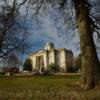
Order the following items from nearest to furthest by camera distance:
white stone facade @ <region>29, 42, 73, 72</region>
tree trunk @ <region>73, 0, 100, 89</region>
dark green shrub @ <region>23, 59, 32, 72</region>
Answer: tree trunk @ <region>73, 0, 100, 89</region> < dark green shrub @ <region>23, 59, 32, 72</region> < white stone facade @ <region>29, 42, 73, 72</region>

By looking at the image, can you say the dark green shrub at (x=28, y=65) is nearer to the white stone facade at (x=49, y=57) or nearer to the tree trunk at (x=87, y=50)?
the white stone facade at (x=49, y=57)

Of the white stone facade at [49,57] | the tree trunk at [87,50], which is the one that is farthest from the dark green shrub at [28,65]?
the tree trunk at [87,50]

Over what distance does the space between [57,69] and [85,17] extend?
4138 inches

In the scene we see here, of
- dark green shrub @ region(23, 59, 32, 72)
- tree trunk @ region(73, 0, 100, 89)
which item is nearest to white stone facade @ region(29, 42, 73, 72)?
dark green shrub @ region(23, 59, 32, 72)

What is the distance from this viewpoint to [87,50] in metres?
11.6

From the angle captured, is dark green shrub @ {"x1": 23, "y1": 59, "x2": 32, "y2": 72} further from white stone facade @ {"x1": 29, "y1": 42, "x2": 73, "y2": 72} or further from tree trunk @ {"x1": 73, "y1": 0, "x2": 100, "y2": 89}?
tree trunk @ {"x1": 73, "y1": 0, "x2": 100, "y2": 89}

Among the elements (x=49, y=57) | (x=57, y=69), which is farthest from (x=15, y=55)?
(x=49, y=57)

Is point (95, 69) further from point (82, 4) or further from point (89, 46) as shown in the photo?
point (82, 4)

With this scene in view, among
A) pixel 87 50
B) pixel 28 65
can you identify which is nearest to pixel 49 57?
pixel 28 65

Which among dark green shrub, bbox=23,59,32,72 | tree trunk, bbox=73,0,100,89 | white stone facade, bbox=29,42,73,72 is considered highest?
white stone facade, bbox=29,42,73,72

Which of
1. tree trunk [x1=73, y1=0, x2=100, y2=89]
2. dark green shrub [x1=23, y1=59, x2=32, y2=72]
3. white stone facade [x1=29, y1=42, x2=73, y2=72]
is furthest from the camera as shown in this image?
white stone facade [x1=29, y1=42, x2=73, y2=72]

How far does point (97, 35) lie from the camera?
1409 centimetres

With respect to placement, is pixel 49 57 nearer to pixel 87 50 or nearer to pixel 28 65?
pixel 28 65

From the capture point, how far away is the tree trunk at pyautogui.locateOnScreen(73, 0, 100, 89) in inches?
443
